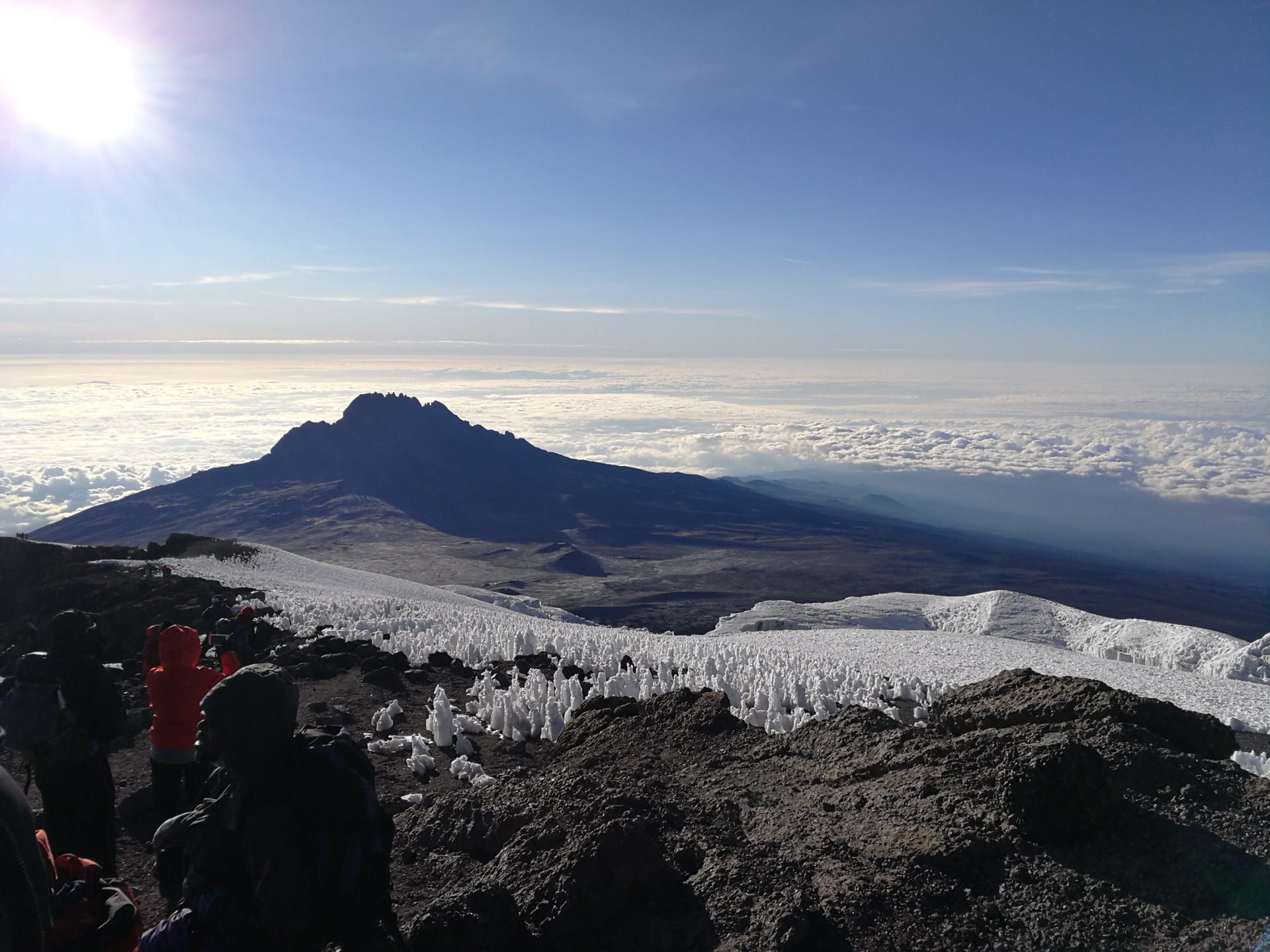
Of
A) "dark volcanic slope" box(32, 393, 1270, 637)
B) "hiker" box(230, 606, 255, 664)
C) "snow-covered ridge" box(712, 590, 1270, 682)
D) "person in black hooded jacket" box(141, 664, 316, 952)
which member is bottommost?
"dark volcanic slope" box(32, 393, 1270, 637)

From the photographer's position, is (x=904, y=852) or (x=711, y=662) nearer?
(x=904, y=852)

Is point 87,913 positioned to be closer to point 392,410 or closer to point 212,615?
point 212,615

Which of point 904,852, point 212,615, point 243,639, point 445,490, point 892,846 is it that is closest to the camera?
point 904,852

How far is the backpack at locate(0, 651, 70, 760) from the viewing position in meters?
3.93

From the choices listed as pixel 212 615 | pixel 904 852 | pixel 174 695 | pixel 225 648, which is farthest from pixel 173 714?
pixel 212 615

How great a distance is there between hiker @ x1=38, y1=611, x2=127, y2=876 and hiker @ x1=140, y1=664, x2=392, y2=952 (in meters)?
2.05

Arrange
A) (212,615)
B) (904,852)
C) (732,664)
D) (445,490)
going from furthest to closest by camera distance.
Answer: (445,490), (732,664), (212,615), (904,852)

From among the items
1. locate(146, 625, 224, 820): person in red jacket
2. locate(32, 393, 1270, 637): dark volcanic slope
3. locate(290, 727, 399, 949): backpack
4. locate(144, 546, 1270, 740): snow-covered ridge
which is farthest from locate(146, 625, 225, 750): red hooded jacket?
locate(32, 393, 1270, 637): dark volcanic slope

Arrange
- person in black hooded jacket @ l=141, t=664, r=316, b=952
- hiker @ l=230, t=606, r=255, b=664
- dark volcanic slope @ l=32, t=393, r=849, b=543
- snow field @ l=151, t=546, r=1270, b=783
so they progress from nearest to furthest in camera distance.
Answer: person in black hooded jacket @ l=141, t=664, r=316, b=952 → snow field @ l=151, t=546, r=1270, b=783 → hiker @ l=230, t=606, r=255, b=664 → dark volcanic slope @ l=32, t=393, r=849, b=543

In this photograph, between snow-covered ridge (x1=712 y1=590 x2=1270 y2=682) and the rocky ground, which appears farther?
snow-covered ridge (x1=712 y1=590 x2=1270 y2=682)

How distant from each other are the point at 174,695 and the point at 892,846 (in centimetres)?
408

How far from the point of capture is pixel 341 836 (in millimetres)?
2516

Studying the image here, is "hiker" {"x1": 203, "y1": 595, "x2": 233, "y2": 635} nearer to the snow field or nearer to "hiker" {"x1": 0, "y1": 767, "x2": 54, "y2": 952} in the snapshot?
the snow field

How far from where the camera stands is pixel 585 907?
3721 mm
